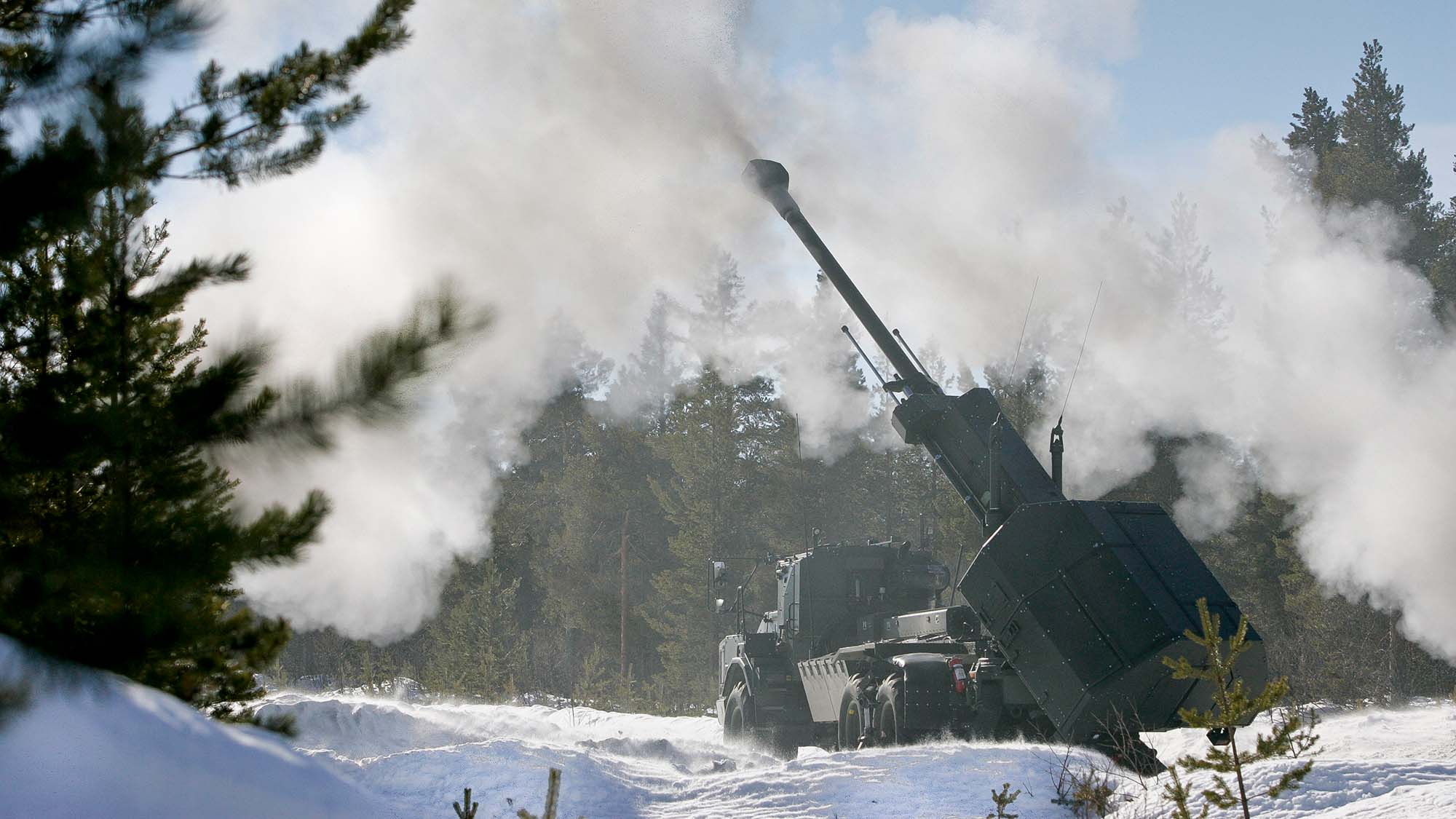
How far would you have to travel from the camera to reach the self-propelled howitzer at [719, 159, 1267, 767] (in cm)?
973

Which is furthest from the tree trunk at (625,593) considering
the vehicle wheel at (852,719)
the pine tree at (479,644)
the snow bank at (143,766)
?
the snow bank at (143,766)

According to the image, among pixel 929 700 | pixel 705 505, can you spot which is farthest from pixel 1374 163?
pixel 929 700

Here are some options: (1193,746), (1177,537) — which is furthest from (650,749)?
(1177,537)

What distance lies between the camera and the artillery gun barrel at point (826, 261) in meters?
12.7

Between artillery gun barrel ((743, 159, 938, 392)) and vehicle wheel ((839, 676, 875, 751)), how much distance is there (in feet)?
10.8

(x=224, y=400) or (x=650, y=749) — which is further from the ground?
(x=224, y=400)

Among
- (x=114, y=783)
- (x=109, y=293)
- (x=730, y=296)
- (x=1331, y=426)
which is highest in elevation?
(x=730, y=296)

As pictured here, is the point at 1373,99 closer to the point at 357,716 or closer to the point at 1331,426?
the point at 1331,426

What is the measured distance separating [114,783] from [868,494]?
1391 inches

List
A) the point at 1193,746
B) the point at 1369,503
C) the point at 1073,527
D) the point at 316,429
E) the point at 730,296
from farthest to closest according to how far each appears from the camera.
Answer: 1. the point at 730,296
2. the point at 1369,503
3. the point at 1193,746
4. the point at 1073,527
5. the point at 316,429

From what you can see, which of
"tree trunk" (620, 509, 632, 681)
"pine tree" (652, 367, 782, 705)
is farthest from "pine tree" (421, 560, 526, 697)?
"pine tree" (652, 367, 782, 705)

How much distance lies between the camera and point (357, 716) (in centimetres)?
1653

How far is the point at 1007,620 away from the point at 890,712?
2.10 metres

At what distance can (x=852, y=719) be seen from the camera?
13023 mm
